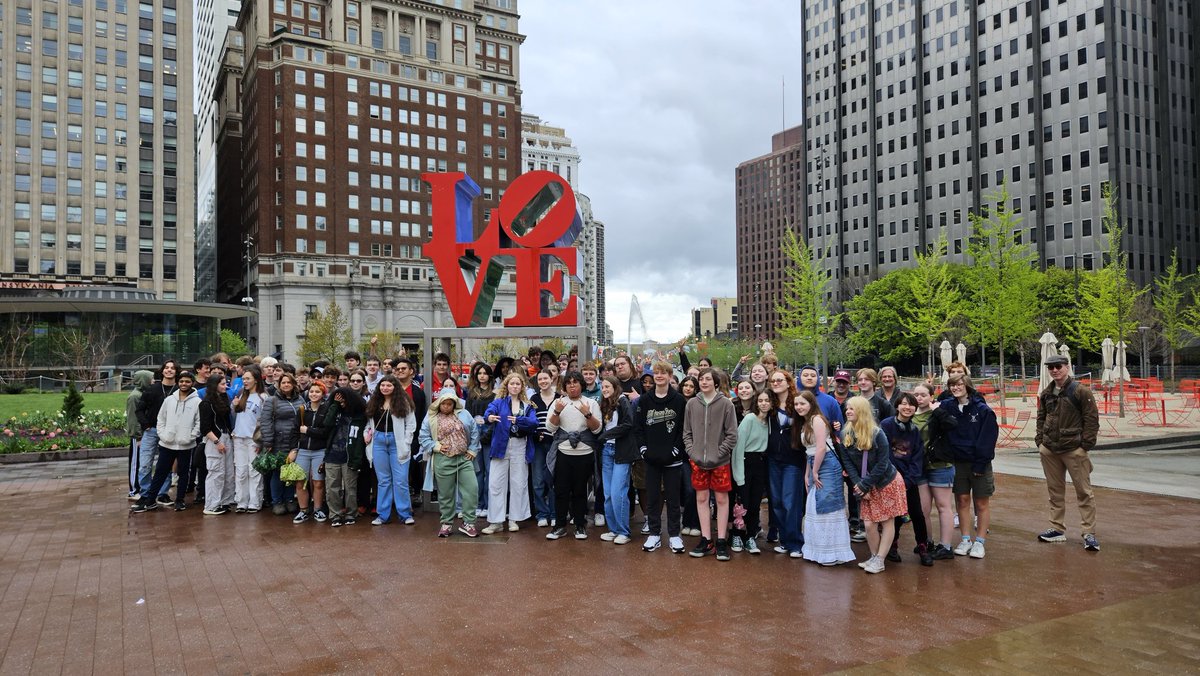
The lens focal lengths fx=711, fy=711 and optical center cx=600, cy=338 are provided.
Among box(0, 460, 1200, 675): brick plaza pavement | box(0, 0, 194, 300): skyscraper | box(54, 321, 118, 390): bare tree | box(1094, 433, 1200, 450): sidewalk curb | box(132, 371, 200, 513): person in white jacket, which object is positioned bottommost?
box(1094, 433, 1200, 450): sidewalk curb

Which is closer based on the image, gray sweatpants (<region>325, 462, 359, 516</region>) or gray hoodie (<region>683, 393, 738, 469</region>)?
gray hoodie (<region>683, 393, 738, 469</region>)

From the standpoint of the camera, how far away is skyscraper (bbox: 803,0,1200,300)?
7306cm

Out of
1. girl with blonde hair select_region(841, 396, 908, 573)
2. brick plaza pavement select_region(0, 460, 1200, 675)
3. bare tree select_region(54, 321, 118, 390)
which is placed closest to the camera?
brick plaza pavement select_region(0, 460, 1200, 675)

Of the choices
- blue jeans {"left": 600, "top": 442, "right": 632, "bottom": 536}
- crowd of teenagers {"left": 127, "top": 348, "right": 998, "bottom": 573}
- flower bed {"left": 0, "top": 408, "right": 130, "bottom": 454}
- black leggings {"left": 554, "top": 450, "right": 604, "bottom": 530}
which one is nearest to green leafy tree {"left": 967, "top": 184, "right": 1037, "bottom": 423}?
crowd of teenagers {"left": 127, "top": 348, "right": 998, "bottom": 573}

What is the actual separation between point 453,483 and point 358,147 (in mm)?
80880

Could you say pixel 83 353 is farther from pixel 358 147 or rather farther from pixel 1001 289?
pixel 1001 289

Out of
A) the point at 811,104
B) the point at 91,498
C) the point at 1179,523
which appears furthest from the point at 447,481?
the point at 811,104

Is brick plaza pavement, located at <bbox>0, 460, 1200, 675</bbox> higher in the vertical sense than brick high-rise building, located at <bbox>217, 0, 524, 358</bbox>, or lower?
lower

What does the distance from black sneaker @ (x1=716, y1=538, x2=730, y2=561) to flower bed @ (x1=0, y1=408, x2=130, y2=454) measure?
16527mm

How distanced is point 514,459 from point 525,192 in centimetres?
446

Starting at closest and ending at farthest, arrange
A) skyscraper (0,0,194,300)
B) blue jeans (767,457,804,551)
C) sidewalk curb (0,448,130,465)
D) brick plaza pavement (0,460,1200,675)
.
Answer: brick plaza pavement (0,460,1200,675) → blue jeans (767,457,804,551) → sidewalk curb (0,448,130,465) → skyscraper (0,0,194,300)

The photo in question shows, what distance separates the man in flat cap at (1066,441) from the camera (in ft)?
27.4

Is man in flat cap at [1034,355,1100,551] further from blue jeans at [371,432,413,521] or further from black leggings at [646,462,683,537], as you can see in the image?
blue jeans at [371,432,413,521]

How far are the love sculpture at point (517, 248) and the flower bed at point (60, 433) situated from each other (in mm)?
11939
